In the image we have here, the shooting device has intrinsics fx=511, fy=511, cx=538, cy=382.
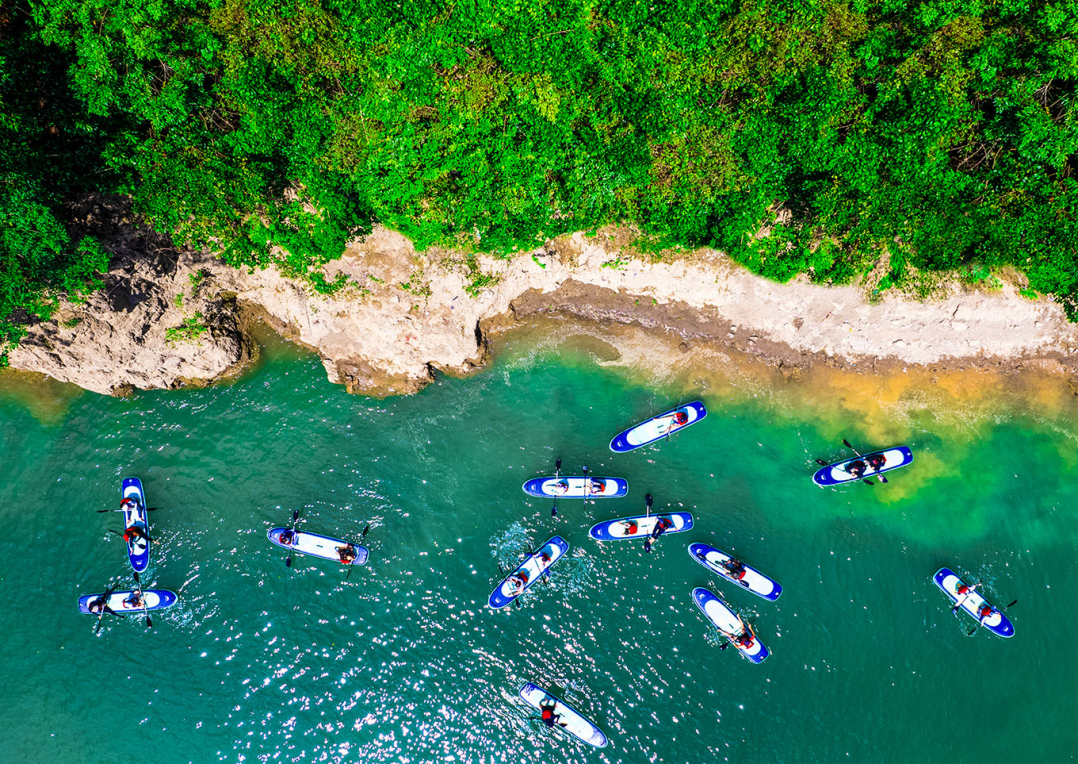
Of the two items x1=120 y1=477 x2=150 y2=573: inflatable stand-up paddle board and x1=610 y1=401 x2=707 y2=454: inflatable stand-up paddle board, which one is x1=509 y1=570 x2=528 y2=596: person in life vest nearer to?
x1=610 y1=401 x2=707 y2=454: inflatable stand-up paddle board

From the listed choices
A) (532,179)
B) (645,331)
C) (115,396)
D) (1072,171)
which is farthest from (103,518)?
(1072,171)

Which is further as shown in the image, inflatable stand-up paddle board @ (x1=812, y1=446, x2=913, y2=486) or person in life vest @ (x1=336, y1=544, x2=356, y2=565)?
inflatable stand-up paddle board @ (x1=812, y1=446, x2=913, y2=486)

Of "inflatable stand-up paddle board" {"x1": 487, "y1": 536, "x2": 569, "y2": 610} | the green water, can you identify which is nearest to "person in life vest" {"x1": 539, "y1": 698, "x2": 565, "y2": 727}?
the green water

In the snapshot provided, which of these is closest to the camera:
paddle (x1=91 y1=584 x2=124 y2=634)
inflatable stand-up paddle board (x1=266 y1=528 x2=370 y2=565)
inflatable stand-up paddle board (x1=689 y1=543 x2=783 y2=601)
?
paddle (x1=91 y1=584 x2=124 y2=634)

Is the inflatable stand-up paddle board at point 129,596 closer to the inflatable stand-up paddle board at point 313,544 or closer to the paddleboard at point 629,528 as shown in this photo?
the inflatable stand-up paddle board at point 313,544

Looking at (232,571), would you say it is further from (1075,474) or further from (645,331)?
(1075,474)
